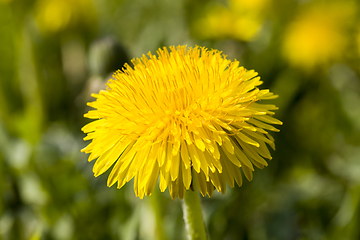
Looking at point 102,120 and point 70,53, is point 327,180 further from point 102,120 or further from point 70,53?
point 70,53

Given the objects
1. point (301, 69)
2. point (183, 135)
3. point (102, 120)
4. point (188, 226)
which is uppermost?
point (301, 69)

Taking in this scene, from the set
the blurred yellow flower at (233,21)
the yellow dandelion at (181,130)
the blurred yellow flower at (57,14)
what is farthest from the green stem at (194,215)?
the blurred yellow flower at (57,14)

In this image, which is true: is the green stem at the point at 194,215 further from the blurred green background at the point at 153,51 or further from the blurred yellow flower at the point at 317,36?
the blurred yellow flower at the point at 317,36

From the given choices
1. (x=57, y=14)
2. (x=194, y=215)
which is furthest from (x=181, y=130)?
(x=57, y=14)

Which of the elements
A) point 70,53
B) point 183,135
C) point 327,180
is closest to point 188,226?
point 183,135

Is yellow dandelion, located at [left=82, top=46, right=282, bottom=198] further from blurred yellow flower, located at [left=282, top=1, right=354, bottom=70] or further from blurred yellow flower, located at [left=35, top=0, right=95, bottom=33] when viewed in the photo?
blurred yellow flower, located at [left=35, top=0, right=95, bottom=33]
